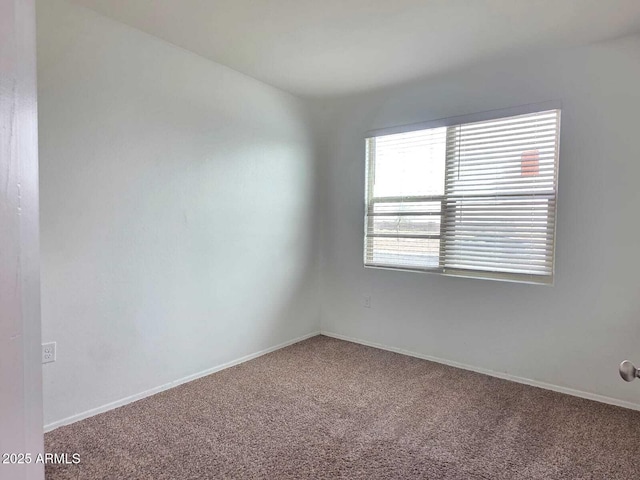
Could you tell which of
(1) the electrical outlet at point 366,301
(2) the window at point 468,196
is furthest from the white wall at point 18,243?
(1) the electrical outlet at point 366,301

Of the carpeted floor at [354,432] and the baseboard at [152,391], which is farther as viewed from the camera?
the baseboard at [152,391]

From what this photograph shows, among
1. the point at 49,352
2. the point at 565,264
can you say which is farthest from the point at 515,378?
the point at 49,352

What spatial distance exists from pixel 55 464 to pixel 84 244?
112 centimetres

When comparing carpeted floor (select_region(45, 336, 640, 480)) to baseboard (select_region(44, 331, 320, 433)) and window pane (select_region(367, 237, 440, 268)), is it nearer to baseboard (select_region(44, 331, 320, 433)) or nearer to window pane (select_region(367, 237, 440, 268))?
baseboard (select_region(44, 331, 320, 433))

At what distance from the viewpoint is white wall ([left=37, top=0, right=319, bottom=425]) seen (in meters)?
2.09

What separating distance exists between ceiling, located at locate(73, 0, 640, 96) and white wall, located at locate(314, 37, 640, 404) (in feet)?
0.72

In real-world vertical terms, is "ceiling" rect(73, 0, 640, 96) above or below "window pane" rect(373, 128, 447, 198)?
above

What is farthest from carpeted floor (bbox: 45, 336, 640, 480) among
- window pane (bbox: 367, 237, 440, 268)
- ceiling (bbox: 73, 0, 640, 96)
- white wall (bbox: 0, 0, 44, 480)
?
ceiling (bbox: 73, 0, 640, 96)

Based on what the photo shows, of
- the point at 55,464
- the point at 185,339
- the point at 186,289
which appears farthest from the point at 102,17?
the point at 55,464

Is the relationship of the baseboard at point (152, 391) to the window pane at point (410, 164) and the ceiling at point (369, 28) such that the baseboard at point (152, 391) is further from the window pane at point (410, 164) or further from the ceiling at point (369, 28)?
the ceiling at point (369, 28)

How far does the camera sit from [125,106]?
2.34m

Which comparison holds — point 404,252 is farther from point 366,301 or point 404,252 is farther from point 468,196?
point 468,196

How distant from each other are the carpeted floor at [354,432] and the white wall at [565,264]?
0.29 m

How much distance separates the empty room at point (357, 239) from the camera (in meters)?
2.03
